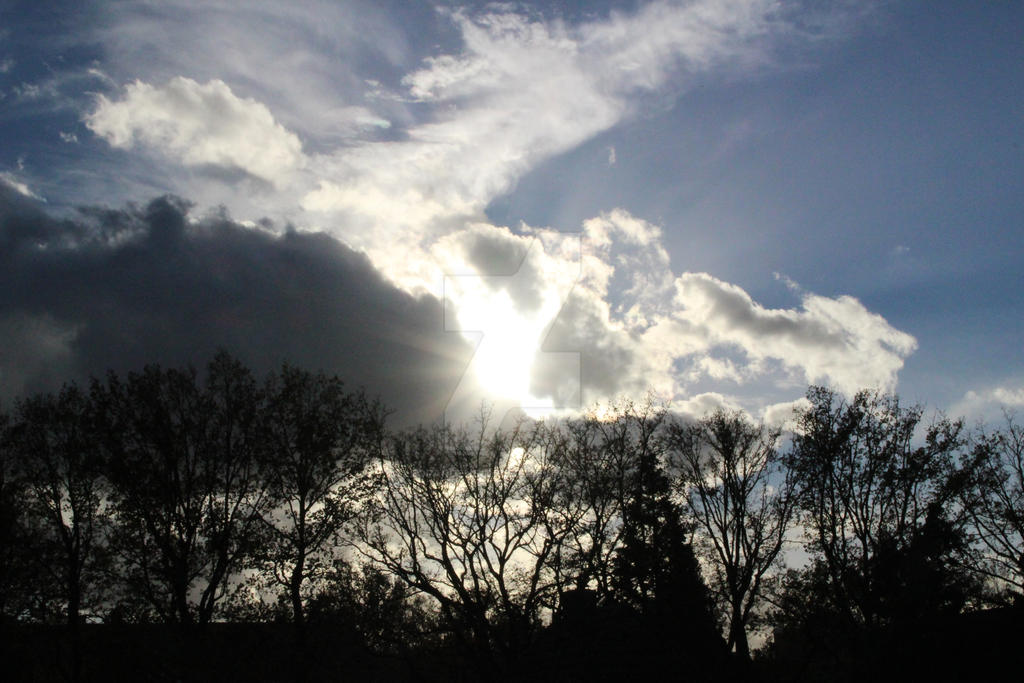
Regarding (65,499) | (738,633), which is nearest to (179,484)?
(65,499)

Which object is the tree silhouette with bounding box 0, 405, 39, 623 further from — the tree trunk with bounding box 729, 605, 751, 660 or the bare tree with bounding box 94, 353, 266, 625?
the tree trunk with bounding box 729, 605, 751, 660

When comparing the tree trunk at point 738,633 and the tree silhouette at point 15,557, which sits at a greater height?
the tree silhouette at point 15,557

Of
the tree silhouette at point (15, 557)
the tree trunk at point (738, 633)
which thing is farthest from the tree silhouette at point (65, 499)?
the tree trunk at point (738, 633)

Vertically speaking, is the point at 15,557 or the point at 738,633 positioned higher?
the point at 15,557

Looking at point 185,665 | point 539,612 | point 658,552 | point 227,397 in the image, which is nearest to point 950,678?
point 658,552

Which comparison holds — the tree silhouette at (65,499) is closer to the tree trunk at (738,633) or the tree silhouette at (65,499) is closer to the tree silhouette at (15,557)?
the tree silhouette at (15,557)

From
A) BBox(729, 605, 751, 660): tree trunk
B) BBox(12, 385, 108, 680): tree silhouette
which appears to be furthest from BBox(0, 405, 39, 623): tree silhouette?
BBox(729, 605, 751, 660): tree trunk

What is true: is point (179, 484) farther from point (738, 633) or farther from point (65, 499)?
point (738, 633)

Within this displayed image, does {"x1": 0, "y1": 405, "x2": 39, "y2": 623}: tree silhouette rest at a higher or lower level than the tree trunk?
higher

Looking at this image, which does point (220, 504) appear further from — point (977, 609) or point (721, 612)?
point (977, 609)

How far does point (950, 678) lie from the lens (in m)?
25.1

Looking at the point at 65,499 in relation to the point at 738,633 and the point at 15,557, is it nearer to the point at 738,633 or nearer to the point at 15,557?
the point at 15,557

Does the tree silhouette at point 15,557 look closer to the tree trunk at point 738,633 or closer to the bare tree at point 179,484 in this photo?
the bare tree at point 179,484

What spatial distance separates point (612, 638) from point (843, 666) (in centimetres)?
1138
